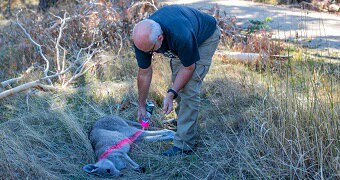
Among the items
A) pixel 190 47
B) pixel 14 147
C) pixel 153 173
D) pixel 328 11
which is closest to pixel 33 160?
pixel 14 147

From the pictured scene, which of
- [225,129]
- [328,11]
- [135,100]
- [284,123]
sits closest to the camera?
[284,123]

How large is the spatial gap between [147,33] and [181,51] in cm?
Result: 39

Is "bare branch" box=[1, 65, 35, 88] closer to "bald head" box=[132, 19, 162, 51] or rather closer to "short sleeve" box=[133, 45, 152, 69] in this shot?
"short sleeve" box=[133, 45, 152, 69]

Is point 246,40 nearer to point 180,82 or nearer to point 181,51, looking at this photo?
point 180,82

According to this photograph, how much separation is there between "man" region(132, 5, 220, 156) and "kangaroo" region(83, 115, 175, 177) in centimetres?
51

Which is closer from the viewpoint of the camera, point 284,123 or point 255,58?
point 284,123

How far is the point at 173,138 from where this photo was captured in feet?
19.5

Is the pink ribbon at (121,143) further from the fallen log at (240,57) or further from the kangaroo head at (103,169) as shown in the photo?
the fallen log at (240,57)

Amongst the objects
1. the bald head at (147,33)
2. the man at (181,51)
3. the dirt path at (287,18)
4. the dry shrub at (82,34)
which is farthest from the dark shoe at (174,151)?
the dirt path at (287,18)

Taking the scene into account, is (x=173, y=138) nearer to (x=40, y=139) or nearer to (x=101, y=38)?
(x=40, y=139)

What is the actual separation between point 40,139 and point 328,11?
9.91 meters

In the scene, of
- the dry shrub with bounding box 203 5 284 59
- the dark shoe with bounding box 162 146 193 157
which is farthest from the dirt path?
the dark shoe with bounding box 162 146 193 157

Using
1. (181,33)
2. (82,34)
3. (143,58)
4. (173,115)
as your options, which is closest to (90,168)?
(143,58)

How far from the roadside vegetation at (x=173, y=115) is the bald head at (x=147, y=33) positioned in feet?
4.14
